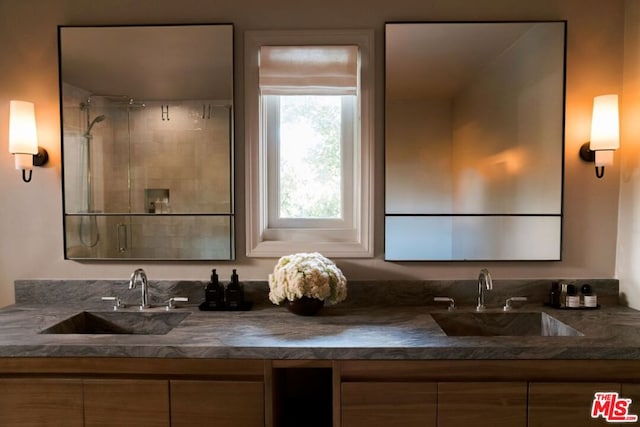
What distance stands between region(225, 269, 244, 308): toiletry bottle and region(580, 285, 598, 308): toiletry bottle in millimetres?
1513

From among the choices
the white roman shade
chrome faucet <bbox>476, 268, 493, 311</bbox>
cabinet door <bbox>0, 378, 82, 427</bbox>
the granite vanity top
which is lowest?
cabinet door <bbox>0, 378, 82, 427</bbox>

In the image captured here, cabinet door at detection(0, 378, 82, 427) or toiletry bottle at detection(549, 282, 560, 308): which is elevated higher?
toiletry bottle at detection(549, 282, 560, 308)

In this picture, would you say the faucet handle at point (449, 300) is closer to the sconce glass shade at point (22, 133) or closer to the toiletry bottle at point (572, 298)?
the toiletry bottle at point (572, 298)

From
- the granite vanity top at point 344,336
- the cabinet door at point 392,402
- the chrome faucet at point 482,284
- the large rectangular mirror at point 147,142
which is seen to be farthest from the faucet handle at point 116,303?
the chrome faucet at point 482,284

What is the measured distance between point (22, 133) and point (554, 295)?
8.12 ft

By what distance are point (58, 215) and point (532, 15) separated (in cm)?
240

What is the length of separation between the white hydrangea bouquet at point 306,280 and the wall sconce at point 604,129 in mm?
1242

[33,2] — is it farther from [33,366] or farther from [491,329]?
[491,329]

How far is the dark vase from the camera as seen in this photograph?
1710 mm

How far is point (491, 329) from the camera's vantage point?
71.6 inches

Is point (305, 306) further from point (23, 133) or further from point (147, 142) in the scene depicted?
point (23, 133)

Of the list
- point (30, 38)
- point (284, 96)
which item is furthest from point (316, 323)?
point (30, 38)

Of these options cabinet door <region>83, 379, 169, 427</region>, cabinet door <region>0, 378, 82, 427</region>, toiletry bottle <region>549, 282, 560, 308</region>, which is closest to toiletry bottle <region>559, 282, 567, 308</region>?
toiletry bottle <region>549, 282, 560, 308</region>
